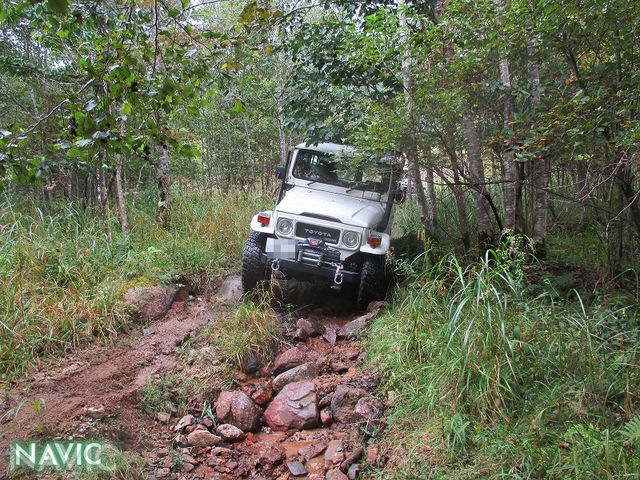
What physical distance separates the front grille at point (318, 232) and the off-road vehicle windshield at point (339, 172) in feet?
3.01

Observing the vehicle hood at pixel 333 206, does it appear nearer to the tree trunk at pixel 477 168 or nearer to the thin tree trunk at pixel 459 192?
the thin tree trunk at pixel 459 192

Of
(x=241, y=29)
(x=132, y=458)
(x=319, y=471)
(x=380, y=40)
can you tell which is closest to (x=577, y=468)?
(x=319, y=471)

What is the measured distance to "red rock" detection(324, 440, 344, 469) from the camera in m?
2.73

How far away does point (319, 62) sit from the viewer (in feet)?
18.5

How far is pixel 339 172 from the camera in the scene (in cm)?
540

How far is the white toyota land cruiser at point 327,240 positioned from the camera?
4484mm

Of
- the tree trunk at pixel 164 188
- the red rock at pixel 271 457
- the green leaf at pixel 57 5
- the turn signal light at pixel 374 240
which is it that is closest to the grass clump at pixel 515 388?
the red rock at pixel 271 457

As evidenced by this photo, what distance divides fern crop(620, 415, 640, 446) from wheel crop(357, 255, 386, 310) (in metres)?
2.67

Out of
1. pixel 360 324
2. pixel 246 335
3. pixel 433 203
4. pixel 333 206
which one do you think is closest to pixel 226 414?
pixel 246 335

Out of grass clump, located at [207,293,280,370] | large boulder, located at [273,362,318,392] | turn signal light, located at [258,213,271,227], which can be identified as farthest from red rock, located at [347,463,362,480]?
turn signal light, located at [258,213,271,227]

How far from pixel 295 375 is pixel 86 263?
2.72 metres

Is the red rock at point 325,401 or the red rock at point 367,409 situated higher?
the red rock at point 367,409

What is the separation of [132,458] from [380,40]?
4.19m

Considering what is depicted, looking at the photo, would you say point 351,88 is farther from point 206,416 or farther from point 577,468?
point 577,468
